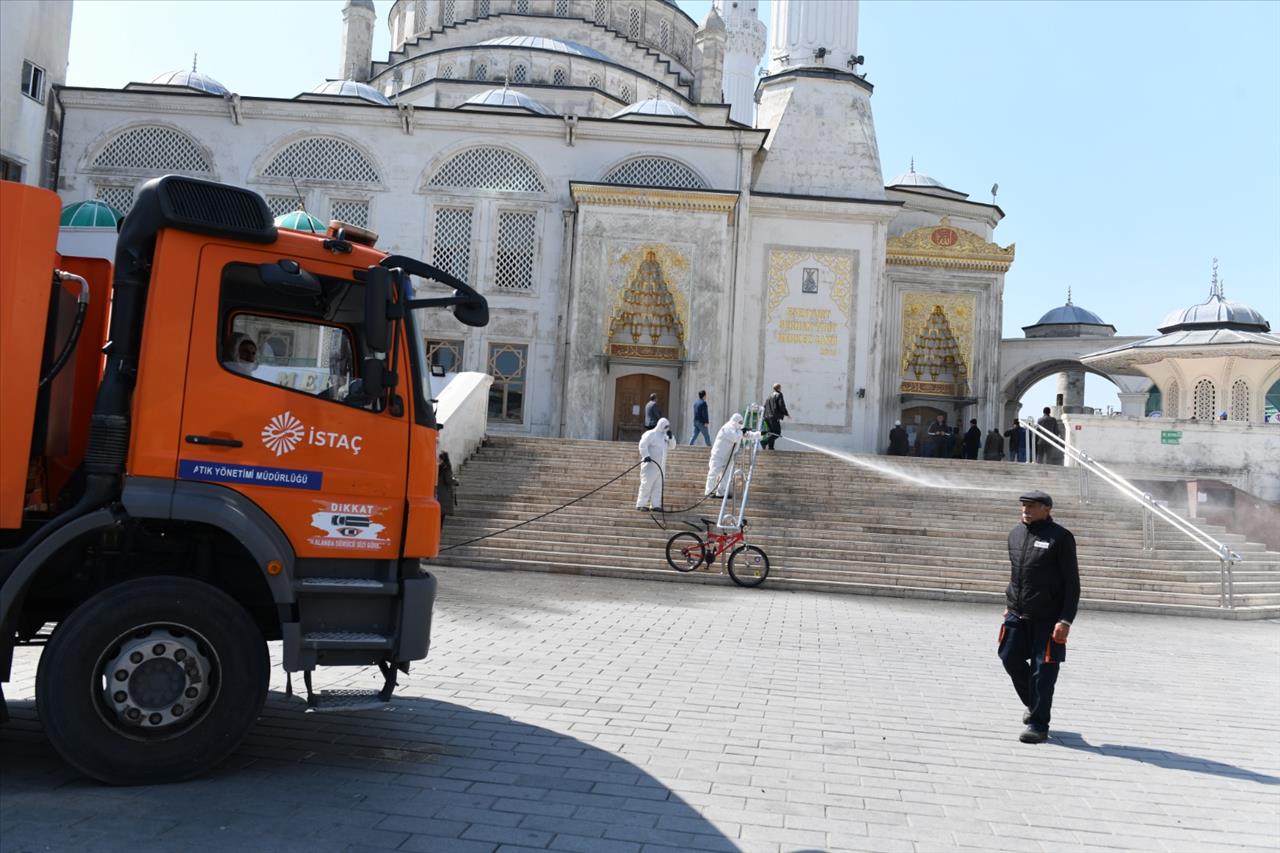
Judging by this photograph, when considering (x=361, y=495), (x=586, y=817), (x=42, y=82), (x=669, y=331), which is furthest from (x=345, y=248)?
(x=42, y=82)

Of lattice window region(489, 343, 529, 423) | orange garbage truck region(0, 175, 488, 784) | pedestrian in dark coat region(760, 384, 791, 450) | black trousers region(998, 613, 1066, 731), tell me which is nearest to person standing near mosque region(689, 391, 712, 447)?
pedestrian in dark coat region(760, 384, 791, 450)

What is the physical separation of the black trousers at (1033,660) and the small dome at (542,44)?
1187 inches

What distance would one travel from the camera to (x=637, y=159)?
2725 cm

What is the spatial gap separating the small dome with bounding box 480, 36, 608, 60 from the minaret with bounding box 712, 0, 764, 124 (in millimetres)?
24437

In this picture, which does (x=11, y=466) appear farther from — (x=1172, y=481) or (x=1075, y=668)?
(x=1172, y=481)

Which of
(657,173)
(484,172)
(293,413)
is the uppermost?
(657,173)

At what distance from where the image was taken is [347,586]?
191 inches

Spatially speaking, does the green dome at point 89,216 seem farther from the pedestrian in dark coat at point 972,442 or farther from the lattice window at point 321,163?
the pedestrian in dark coat at point 972,442

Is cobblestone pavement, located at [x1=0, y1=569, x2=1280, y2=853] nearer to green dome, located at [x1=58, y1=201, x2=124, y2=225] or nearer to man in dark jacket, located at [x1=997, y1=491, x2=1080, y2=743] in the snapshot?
man in dark jacket, located at [x1=997, y1=491, x2=1080, y2=743]

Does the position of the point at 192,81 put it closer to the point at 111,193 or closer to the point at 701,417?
the point at 111,193

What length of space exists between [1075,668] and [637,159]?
2115 centimetres

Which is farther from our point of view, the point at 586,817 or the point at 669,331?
the point at 669,331

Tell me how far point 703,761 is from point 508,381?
2197 cm

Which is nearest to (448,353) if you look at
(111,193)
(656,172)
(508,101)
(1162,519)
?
(656,172)
